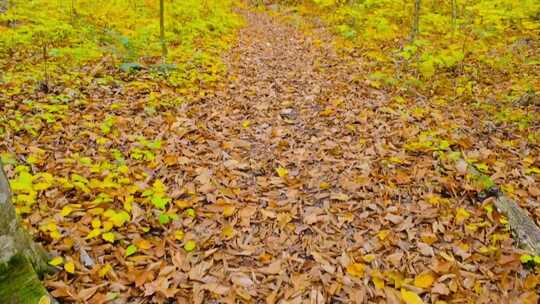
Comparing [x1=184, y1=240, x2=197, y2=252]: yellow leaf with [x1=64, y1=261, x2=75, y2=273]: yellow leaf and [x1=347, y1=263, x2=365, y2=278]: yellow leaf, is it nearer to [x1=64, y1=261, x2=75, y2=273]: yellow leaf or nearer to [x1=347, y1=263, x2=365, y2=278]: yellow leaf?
[x1=64, y1=261, x2=75, y2=273]: yellow leaf

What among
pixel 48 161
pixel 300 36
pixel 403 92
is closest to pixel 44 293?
Result: pixel 48 161

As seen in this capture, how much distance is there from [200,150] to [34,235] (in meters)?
2.24

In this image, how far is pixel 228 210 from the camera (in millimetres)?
3799

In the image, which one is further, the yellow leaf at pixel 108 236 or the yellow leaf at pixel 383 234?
the yellow leaf at pixel 383 234

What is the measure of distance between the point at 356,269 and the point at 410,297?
45 centimetres

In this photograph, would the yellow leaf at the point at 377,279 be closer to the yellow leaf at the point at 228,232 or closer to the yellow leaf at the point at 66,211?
the yellow leaf at the point at 228,232

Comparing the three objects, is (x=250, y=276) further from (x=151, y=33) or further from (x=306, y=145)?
(x=151, y=33)

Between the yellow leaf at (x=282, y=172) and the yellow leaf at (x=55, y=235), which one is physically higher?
the yellow leaf at (x=55, y=235)

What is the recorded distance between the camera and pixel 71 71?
6785 millimetres

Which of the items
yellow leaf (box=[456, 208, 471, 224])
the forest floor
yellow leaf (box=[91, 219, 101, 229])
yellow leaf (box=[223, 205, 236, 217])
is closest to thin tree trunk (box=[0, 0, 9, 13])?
the forest floor

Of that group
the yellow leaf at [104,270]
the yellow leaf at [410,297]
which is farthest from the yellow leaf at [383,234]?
the yellow leaf at [104,270]

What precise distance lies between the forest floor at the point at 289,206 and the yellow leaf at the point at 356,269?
0.01 metres

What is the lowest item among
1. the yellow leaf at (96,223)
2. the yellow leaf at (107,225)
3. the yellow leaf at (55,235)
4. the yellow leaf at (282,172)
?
the yellow leaf at (282,172)

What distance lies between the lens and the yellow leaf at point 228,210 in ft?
12.3
